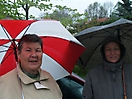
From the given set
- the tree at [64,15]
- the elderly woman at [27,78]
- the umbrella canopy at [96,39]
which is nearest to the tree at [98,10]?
the tree at [64,15]

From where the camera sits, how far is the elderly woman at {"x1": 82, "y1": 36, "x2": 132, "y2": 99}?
100 inches

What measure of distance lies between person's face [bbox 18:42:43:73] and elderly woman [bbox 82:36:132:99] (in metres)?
0.73

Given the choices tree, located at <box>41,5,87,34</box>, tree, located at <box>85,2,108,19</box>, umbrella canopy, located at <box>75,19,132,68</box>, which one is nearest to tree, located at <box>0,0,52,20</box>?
tree, located at <box>41,5,87,34</box>

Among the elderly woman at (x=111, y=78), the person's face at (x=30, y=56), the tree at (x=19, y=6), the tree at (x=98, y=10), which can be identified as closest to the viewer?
the person's face at (x=30, y=56)

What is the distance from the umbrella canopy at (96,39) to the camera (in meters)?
2.85

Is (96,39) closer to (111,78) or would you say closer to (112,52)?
(112,52)

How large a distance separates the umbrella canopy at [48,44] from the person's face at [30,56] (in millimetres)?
354

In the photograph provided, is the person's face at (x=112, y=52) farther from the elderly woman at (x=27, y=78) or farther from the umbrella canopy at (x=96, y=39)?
the elderly woman at (x=27, y=78)

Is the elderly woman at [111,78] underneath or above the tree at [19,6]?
underneath

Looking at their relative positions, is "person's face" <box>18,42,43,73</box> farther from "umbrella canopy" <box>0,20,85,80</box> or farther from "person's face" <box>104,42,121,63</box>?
"person's face" <box>104,42,121,63</box>

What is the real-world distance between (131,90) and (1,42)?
1602 millimetres

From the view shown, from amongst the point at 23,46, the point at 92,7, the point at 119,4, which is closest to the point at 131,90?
the point at 23,46

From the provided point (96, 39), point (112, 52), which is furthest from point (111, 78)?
point (96, 39)

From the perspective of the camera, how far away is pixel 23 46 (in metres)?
2.32
